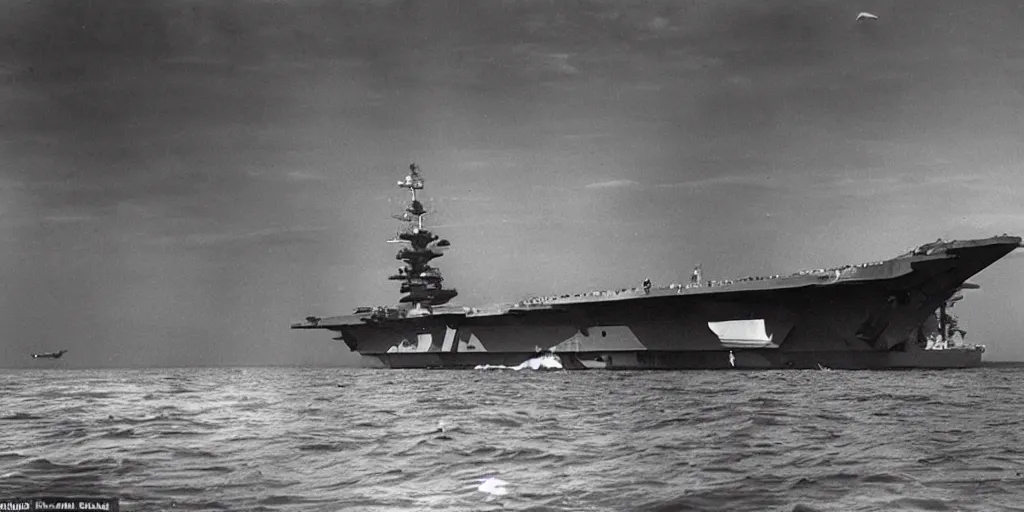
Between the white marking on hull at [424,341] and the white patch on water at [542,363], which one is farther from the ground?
the white marking on hull at [424,341]

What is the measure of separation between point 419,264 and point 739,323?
1732cm

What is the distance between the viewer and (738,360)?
23969mm

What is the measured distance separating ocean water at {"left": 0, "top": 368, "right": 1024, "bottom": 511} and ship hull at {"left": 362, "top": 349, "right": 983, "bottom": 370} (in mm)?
10769

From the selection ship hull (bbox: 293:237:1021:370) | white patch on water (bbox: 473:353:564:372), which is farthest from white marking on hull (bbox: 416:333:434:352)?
white patch on water (bbox: 473:353:564:372)

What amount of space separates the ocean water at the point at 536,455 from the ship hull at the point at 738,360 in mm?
10769

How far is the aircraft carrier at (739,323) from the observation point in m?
20.6

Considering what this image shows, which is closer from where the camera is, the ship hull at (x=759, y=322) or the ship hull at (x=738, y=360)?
the ship hull at (x=759, y=322)

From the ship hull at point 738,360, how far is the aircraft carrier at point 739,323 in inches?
1.4

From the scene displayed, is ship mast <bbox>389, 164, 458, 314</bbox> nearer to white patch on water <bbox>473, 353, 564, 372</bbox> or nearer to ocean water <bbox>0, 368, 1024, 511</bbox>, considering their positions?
white patch on water <bbox>473, 353, 564, 372</bbox>

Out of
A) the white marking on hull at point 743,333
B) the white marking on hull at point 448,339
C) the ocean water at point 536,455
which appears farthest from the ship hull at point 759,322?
the ocean water at point 536,455

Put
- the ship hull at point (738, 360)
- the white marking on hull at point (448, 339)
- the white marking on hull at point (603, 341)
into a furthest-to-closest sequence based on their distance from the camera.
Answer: the white marking on hull at point (448, 339), the white marking on hull at point (603, 341), the ship hull at point (738, 360)

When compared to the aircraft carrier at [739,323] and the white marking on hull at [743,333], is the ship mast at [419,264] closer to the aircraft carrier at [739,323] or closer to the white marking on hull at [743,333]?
the aircraft carrier at [739,323]

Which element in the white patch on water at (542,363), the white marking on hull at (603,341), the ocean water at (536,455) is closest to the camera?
the ocean water at (536,455)

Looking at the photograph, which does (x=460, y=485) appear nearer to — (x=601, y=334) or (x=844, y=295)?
(x=844, y=295)
